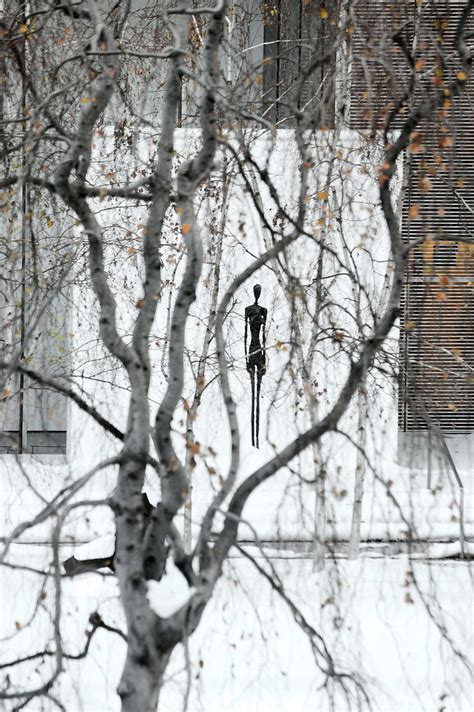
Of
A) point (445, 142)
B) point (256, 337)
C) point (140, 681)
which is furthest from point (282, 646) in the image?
point (445, 142)

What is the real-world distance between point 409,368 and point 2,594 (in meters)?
4.20

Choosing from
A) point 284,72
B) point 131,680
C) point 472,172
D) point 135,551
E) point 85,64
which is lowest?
point 131,680

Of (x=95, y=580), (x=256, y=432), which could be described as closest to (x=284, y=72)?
(x=256, y=432)

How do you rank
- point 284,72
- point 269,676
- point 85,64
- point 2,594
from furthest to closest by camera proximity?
point 284,72
point 2,594
point 269,676
point 85,64

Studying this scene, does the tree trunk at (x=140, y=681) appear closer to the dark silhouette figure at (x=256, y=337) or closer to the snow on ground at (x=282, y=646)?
the snow on ground at (x=282, y=646)

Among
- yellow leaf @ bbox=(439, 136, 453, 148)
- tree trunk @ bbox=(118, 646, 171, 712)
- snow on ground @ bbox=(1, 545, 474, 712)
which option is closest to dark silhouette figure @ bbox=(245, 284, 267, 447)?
snow on ground @ bbox=(1, 545, 474, 712)

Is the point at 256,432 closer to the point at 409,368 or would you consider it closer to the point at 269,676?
the point at 269,676

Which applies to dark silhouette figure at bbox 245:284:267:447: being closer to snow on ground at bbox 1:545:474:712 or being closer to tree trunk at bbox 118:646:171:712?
snow on ground at bbox 1:545:474:712

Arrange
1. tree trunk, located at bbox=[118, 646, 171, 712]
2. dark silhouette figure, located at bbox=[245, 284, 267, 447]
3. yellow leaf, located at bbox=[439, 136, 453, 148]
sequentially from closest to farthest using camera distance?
yellow leaf, located at bbox=[439, 136, 453, 148] → tree trunk, located at bbox=[118, 646, 171, 712] → dark silhouette figure, located at bbox=[245, 284, 267, 447]

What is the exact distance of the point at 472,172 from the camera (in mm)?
9258

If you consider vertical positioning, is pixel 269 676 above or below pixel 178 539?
below

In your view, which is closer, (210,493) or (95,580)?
(95,580)

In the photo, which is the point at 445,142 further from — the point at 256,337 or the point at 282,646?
the point at 256,337

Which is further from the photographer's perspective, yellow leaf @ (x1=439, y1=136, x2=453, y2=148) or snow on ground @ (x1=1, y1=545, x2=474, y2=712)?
snow on ground @ (x1=1, y1=545, x2=474, y2=712)
